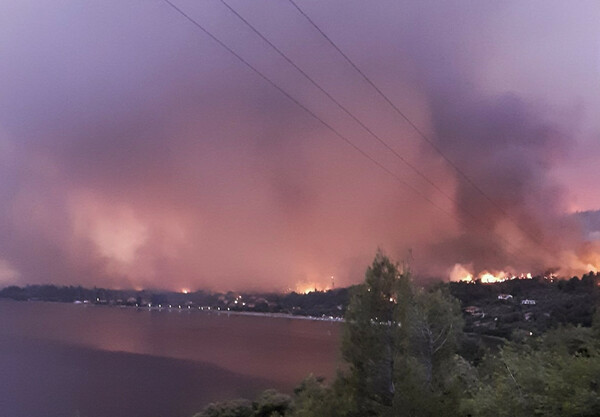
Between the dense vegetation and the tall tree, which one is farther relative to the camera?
the tall tree

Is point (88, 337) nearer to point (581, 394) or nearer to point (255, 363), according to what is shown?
point (255, 363)

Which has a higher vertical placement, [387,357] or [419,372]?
[387,357]

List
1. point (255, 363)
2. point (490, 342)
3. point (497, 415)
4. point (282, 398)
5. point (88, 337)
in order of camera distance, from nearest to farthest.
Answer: point (497, 415), point (282, 398), point (490, 342), point (255, 363), point (88, 337)

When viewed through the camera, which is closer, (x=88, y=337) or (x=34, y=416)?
(x=34, y=416)

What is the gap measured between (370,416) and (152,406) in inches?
1734

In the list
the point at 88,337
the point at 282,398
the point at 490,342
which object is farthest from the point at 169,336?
the point at 282,398

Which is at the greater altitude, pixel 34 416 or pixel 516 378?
pixel 516 378

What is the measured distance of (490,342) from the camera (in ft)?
184

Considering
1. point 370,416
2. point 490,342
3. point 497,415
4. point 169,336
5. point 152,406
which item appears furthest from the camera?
point 169,336

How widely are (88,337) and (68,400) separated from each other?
6454 cm

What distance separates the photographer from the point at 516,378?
36.9ft

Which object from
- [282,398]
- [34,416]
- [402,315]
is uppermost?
[402,315]

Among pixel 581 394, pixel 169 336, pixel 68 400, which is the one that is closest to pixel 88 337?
pixel 169 336

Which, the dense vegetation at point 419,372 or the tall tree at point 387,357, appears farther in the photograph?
the tall tree at point 387,357
